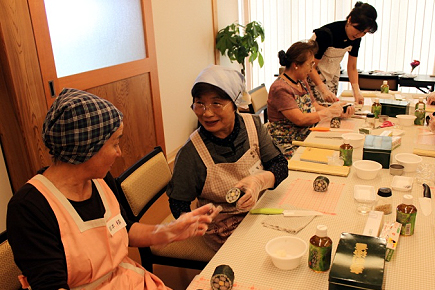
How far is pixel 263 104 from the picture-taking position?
3.58m

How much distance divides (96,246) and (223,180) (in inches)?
25.6

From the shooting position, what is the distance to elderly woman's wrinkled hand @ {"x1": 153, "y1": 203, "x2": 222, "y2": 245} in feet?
4.28

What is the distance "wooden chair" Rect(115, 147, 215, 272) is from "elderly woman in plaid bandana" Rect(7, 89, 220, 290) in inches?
15.8

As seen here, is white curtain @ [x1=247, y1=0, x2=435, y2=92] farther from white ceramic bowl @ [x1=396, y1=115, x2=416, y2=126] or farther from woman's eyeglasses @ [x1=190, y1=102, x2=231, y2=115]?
woman's eyeglasses @ [x1=190, y1=102, x2=231, y2=115]

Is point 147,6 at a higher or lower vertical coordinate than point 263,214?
higher

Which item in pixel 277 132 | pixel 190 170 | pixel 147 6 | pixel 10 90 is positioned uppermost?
pixel 147 6

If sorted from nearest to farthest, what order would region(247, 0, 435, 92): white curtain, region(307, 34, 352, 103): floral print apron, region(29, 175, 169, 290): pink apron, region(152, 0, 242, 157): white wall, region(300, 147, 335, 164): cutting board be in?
region(29, 175, 169, 290): pink apron < region(300, 147, 335, 164): cutting board < region(307, 34, 352, 103): floral print apron < region(152, 0, 242, 157): white wall < region(247, 0, 435, 92): white curtain

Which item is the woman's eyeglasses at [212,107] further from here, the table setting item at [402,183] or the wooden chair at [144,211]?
the table setting item at [402,183]

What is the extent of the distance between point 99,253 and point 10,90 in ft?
5.16

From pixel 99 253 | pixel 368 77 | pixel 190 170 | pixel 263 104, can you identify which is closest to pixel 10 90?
pixel 190 170

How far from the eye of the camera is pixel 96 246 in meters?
1.18

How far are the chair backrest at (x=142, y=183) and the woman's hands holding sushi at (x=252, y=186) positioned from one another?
1.59 feet

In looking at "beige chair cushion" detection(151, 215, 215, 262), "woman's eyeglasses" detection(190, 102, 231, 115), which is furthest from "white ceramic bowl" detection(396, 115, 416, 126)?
"beige chair cushion" detection(151, 215, 215, 262)

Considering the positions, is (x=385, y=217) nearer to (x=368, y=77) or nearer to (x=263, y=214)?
(x=263, y=214)
